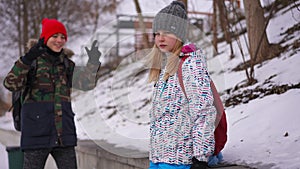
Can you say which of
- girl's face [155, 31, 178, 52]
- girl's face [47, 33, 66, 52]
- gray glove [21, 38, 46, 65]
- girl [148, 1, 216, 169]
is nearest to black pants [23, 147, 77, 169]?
Result: gray glove [21, 38, 46, 65]

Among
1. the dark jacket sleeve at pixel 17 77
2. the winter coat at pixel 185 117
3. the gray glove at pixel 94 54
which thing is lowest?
the winter coat at pixel 185 117

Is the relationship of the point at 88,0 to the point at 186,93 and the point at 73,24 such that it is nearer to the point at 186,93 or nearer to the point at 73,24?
the point at 73,24

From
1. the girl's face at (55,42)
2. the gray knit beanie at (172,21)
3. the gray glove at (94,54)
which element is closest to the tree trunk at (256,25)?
the gray glove at (94,54)

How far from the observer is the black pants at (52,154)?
9.62ft

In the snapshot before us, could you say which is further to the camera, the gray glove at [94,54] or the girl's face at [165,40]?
the gray glove at [94,54]

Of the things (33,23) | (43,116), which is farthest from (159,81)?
(33,23)

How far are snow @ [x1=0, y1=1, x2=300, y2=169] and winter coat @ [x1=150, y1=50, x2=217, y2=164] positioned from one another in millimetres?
336

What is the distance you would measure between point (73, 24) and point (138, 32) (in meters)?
14.8

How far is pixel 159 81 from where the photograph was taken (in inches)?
88.6

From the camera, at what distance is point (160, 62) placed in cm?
231

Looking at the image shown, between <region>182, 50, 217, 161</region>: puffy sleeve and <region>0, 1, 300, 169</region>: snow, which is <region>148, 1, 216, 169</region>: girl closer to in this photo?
<region>182, 50, 217, 161</region>: puffy sleeve

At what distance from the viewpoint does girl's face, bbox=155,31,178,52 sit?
7.27 feet

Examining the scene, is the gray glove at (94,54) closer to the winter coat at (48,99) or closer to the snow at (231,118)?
the winter coat at (48,99)

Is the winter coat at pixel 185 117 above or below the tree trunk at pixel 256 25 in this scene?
below
